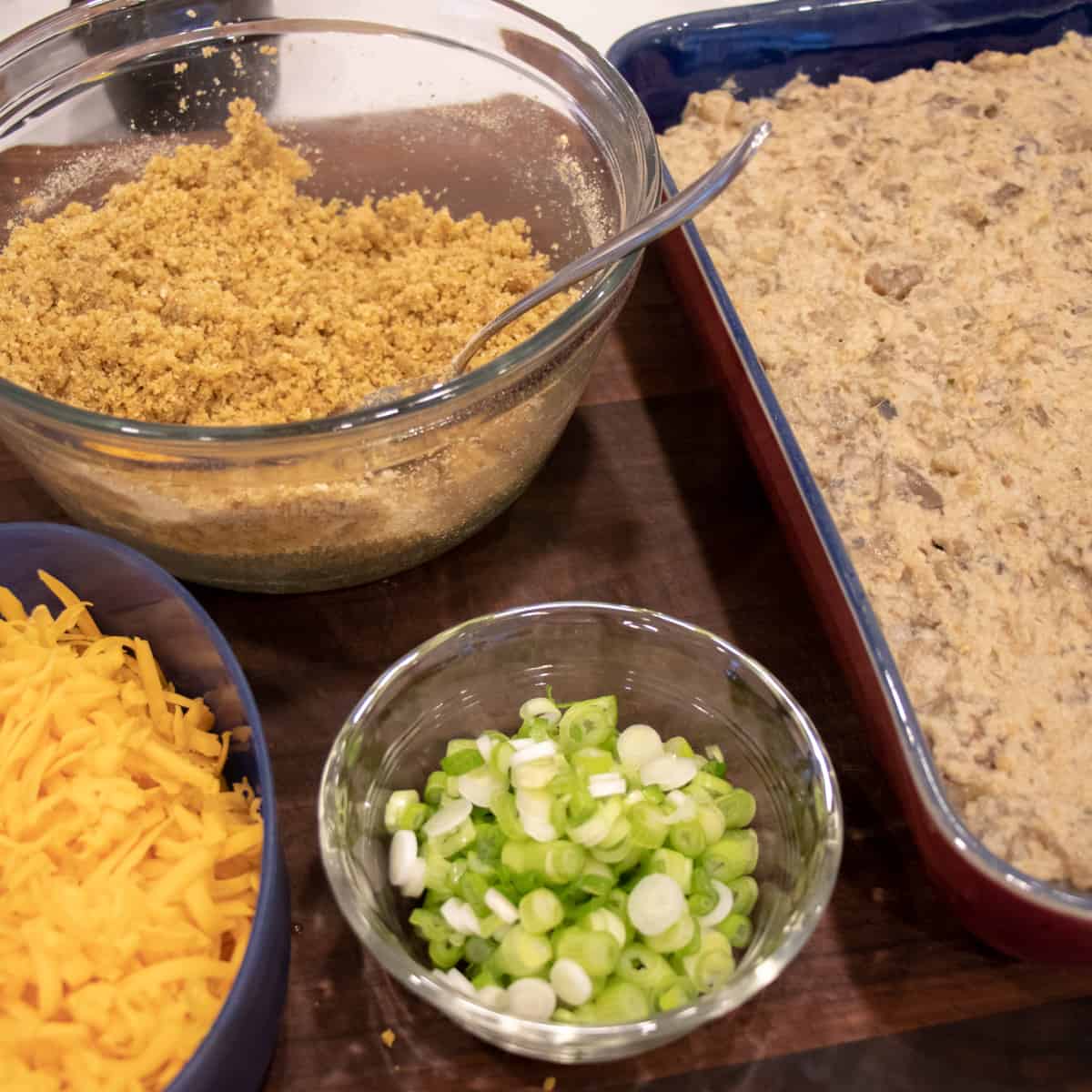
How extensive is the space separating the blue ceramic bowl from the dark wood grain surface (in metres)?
0.08

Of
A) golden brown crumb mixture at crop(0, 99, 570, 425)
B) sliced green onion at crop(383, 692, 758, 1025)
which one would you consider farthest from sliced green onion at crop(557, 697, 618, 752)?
golden brown crumb mixture at crop(0, 99, 570, 425)

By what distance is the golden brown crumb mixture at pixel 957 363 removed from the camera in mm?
891

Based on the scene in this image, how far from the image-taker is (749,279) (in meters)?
1.16

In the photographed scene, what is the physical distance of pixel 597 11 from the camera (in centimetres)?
183

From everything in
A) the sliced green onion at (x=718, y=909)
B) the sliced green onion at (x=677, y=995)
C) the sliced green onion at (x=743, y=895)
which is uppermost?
the sliced green onion at (x=677, y=995)

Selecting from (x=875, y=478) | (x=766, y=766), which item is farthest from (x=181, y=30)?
(x=766, y=766)

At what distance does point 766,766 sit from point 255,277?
2.12ft

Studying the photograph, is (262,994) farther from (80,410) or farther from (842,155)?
(842,155)

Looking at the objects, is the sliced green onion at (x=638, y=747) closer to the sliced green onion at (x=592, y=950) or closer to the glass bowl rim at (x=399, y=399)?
the sliced green onion at (x=592, y=950)

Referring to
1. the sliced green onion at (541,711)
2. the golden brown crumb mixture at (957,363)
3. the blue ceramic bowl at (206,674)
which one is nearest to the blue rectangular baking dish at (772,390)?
the golden brown crumb mixture at (957,363)

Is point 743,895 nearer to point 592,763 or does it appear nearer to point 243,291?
point 592,763

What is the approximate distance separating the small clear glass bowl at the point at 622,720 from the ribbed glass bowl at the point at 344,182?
14 cm

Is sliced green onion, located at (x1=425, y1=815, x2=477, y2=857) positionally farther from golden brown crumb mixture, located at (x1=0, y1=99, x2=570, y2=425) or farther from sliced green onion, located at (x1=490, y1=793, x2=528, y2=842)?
golden brown crumb mixture, located at (x1=0, y1=99, x2=570, y2=425)

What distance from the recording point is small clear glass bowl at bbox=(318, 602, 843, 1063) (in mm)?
728
